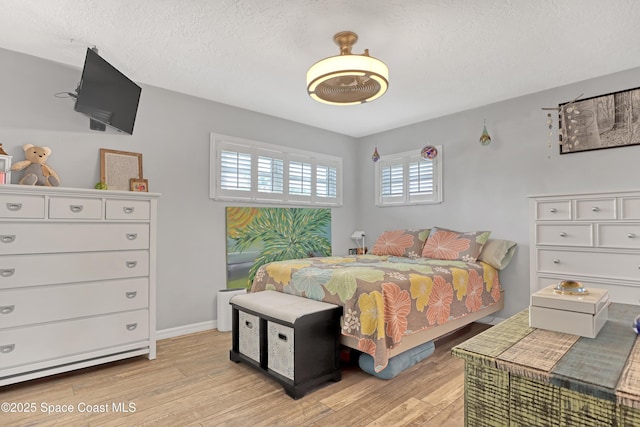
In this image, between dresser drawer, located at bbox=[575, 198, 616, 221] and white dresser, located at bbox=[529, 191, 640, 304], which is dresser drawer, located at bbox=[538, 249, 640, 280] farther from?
dresser drawer, located at bbox=[575, 198, 616, 221]

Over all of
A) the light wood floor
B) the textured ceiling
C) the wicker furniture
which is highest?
the textured ceiling

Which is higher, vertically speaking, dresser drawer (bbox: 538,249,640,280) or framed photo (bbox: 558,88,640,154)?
framed photo (bbox: 558,88,640,154)

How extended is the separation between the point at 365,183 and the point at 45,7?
13.1 feet

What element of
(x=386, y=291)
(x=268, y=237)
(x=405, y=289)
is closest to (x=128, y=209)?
(x=268, y=237)

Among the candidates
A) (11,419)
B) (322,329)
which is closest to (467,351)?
(322,329)

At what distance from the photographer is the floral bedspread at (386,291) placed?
7.57 ft

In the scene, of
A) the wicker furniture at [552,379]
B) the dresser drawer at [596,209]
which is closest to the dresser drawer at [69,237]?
the wicker furniture at [552,379]

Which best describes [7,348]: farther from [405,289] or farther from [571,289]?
[571,289]

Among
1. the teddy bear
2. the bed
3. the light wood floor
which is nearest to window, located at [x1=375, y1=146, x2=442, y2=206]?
the bed

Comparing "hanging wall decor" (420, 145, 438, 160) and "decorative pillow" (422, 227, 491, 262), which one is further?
"hanging wall decor" (420, 145, 438, 160)

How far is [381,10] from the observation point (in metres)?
2.16

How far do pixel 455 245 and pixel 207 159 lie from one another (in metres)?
2.79

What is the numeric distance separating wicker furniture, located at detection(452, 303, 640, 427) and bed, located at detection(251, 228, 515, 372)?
1.21 meters

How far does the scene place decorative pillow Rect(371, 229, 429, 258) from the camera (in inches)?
154
